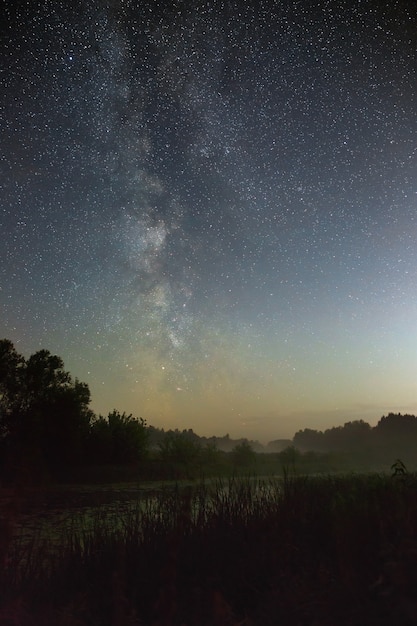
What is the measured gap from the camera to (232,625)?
4844 millimetres

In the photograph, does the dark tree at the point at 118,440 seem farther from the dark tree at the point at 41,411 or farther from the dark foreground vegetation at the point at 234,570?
the dark foreground vegetation at the point at 234,570

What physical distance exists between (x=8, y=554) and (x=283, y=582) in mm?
4314

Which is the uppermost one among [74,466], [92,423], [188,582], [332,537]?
[92,423]

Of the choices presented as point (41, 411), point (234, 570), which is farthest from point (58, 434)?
point (234, 570)

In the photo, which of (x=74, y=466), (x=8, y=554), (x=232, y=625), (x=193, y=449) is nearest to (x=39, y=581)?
(x=8, y=554)

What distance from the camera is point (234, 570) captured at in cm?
696

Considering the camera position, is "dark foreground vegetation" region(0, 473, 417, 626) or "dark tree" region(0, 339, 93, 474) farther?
"dark tree" region(0, 339, 93, 474)

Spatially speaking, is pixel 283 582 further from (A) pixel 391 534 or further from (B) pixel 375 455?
(B) pixel 375 455

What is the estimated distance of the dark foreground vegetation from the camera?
4547mm

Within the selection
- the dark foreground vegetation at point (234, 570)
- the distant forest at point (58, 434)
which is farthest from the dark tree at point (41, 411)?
the dark foreground vegetation at point (234, 570)

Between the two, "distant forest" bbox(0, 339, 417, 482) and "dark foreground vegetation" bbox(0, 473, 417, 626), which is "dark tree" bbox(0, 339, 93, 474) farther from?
"dark foreground vegetation" bbox(0, 473, 417, 626)

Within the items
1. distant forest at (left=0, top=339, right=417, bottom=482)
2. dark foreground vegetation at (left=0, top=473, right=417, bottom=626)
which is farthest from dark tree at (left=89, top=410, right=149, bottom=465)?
dark foreground vegetation at (left=0, top=473, right=417, bottom=626)

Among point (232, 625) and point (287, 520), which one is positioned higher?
point (287, 520)

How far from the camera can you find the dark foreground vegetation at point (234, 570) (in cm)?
455
